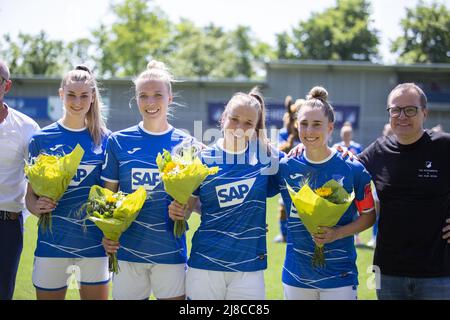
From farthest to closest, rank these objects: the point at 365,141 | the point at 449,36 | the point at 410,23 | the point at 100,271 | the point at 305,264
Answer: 1. the point at 365,141
2. the point at 410,23
3. the point at 449,36
4. the point at 100,271
5. the point at 305,264

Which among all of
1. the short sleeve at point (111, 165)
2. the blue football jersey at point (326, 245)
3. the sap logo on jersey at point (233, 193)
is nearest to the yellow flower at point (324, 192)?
the blue football jersey at point (326, 245)

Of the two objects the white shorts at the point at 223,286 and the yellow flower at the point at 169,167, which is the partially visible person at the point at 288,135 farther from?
the yellow flower at the point at 169,167

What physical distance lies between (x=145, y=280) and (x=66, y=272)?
66 cm

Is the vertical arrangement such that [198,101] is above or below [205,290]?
above

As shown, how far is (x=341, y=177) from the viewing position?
3.71 m

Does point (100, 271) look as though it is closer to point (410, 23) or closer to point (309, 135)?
point (309, 135)

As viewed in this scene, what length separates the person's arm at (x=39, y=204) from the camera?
3.82 m

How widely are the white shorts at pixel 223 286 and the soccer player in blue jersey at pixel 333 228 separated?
244 mm

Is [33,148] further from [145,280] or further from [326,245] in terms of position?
[326,245]

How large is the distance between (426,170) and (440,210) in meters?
0.29

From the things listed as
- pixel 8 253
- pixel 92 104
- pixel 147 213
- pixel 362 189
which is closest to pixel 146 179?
pixel 147 213

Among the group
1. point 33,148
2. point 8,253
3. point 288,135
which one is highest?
point 288,135

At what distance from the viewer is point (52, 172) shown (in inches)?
146
